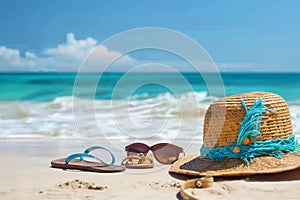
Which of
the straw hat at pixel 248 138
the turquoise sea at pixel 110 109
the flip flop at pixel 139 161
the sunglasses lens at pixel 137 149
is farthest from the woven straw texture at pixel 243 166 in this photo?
the turquoise sea at pixel 110 109

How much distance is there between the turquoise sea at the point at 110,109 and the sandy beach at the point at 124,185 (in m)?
2.30

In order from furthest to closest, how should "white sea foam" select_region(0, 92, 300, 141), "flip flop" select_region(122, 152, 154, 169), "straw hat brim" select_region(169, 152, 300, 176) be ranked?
"white sea foam" select_region(0, 92, 300, 141) < "flip flop" select_region(122, 152, 154, 169) < "straw hat brim" select_region(169, 152, 300, 176)

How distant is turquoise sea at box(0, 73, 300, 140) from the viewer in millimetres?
7816

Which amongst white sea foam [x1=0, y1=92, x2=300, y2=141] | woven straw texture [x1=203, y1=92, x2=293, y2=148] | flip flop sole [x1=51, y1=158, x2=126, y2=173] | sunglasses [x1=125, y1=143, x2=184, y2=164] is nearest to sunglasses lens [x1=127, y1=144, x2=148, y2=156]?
sunglasses [x1=125, y1=143, x2=184, y2=164]

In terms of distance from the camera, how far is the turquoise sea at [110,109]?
7.82 meters

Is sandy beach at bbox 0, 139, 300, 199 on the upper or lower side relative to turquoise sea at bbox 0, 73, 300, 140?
lower

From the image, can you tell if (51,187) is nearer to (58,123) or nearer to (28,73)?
(58,123)

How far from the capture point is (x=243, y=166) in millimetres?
3766

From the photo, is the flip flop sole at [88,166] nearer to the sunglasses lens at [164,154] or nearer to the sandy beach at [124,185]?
the sandy beach at [124,185]

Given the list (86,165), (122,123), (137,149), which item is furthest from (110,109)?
(86,165)

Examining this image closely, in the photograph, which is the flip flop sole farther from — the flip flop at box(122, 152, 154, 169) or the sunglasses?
the sunglasses

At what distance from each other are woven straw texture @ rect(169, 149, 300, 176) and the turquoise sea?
2.12 metres

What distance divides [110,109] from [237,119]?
8.47 metres

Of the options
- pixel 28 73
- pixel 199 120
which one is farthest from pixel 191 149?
pixel 28 73
